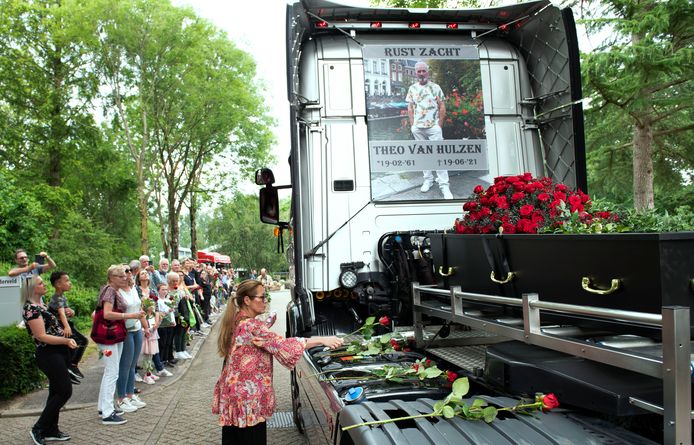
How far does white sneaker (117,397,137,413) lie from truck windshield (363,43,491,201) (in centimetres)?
452

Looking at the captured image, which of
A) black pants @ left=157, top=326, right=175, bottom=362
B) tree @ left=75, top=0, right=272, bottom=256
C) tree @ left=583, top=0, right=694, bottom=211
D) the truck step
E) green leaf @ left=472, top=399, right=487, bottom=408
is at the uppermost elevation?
tree @ left=75, top=0, right=272, bottom=256

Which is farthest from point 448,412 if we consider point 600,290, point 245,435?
point 245,435

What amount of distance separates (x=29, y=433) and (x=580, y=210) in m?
6.11

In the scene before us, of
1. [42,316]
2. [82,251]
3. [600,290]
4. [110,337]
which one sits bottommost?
[110,337]

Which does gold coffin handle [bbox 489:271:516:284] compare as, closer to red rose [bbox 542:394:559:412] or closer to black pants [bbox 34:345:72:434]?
red rose [bbox 542:394:559:412]

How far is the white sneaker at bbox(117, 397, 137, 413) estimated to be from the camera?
293 inches

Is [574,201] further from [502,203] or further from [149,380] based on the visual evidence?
[149,380]

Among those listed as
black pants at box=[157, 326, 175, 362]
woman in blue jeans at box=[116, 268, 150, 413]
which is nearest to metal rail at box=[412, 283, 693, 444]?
woman in blue jeans at box=[116, 268, 150, 413]

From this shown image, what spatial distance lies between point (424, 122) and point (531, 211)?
2163mm

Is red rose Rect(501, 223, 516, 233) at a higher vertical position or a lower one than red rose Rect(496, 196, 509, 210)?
lower

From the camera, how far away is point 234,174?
31.4 m

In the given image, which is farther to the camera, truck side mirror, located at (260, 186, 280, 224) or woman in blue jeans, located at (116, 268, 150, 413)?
woman in blue jeans, located at (116, 268, 150, 413)

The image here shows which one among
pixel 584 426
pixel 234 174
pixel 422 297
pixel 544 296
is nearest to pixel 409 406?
pixel 584 426

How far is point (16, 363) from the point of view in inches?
308
